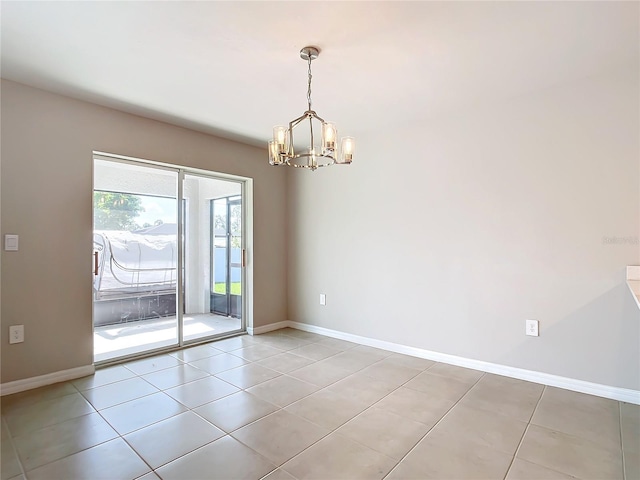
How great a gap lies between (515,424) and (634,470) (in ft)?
1.91

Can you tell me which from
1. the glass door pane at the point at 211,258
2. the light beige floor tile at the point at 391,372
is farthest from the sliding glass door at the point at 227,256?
the light beige floor tile at the point at 391,372

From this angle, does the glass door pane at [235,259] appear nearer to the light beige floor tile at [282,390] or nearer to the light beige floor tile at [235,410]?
the light beige floor tile at [282,390]

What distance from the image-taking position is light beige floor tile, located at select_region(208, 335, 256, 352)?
390cm

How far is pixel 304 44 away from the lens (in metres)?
2.24

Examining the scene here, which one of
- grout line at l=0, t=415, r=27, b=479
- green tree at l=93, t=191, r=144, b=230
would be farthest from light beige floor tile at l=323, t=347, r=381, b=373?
green tree at l=93, t=191, r=144, b=230

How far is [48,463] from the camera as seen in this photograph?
6.08ft

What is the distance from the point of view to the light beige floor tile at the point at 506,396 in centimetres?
246

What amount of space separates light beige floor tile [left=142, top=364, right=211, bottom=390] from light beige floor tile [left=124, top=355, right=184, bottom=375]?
0.32 ft

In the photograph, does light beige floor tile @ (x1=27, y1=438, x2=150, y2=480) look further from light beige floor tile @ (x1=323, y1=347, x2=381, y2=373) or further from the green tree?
the green tree

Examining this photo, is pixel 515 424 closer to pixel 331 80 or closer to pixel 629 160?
pixel 629 160

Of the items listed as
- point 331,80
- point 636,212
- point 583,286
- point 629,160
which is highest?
point 331,80

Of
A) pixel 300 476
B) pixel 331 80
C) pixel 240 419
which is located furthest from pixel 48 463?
pixel 331 80

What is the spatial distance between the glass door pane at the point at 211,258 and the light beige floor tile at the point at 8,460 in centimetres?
201

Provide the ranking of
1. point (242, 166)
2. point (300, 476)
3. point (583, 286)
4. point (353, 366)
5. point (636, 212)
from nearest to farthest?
point (300, 476), point (636, 212), point (583, 286), point (353, 366), point (242, 166)
